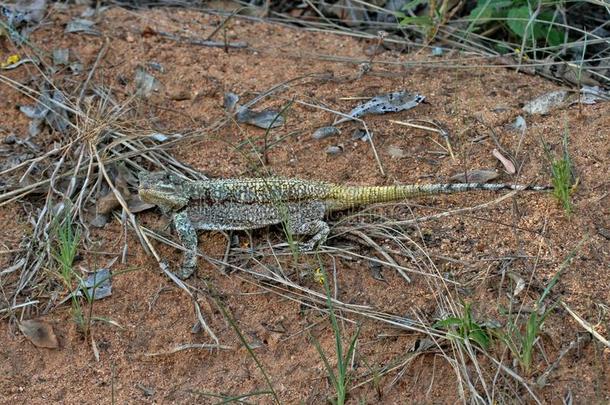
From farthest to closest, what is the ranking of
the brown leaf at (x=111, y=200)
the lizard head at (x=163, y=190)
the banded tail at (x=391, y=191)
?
the brown leaf at (x=111, y=200) → the lizard head at (x=163, y=190) → the banded tail at (x=391, y=191)

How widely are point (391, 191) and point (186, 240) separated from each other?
1.14m

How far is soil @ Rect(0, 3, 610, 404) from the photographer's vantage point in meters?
3.77

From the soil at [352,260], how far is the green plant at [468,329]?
10 centimetres

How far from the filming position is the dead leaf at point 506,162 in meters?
4.62

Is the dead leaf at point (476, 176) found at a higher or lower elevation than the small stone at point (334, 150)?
higher

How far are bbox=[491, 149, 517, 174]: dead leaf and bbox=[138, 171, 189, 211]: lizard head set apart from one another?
178cm

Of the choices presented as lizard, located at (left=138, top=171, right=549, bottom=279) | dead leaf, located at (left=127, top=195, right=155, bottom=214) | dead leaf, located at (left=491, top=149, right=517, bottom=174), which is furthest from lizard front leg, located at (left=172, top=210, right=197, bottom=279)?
dead leaf, located at (left=491, top=149, right=517, bottom=174)

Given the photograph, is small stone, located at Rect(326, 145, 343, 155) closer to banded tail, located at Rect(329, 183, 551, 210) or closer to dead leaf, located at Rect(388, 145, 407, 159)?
dead leaf, located at Rect(388, 145, 407, 159)

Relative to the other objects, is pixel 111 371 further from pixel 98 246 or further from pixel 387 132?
pixel 387 132

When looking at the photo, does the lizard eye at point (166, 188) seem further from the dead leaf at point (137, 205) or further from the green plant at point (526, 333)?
the green plant at point (526, 333)

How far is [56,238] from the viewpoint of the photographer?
4566 millimetres

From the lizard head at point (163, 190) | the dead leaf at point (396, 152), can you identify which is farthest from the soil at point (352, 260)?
the lizard head at point (163, 190)

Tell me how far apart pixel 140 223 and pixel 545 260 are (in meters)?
2.23

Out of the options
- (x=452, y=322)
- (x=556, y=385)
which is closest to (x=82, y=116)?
(x=452, y=322)
